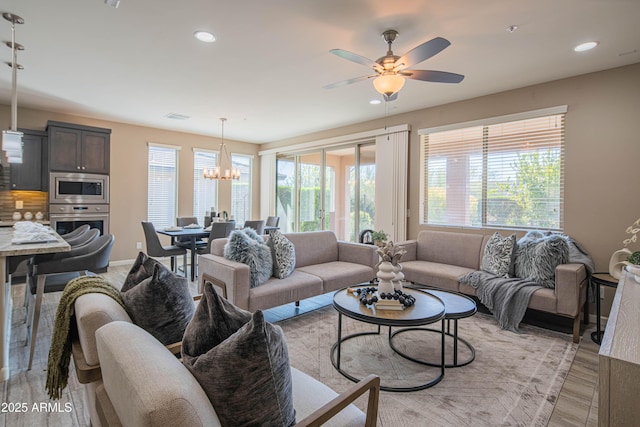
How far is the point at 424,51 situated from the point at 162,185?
621cm

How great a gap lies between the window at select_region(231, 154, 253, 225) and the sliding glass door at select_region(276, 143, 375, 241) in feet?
2.96

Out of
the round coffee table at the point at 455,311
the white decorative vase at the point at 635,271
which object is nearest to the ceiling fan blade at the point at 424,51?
the round coffee table at the point at 455,311

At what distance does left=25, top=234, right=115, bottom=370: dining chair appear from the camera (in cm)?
257

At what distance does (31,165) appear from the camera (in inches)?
205

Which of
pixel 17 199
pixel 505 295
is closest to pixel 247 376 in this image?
pixel 505 295

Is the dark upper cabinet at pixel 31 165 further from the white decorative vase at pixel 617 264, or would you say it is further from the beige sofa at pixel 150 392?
the white decorative vase at pixel 617 264

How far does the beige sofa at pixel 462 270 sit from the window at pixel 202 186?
500cm

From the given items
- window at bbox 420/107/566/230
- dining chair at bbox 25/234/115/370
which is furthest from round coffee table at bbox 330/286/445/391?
window at bbox 420/107/566/230

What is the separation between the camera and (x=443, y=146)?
4.94m

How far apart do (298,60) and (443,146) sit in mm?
2691

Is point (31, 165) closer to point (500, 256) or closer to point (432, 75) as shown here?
point (432, 75)

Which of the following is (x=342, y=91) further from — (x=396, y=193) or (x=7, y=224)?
(x=7, y=224)

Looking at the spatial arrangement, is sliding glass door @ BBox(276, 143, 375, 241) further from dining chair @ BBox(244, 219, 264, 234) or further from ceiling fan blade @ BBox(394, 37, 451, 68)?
ceiling fan blade @ BBox(394, 37, 451, 68)

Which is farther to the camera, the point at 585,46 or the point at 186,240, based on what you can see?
the point at 186,240
